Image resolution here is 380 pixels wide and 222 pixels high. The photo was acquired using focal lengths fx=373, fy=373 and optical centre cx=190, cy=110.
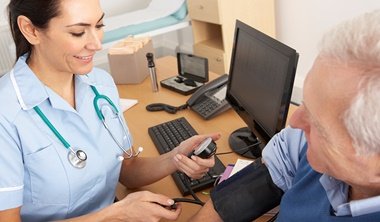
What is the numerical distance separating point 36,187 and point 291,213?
0.73 m

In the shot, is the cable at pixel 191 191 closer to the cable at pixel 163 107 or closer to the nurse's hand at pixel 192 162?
the nurse's hand at pixel 192 162

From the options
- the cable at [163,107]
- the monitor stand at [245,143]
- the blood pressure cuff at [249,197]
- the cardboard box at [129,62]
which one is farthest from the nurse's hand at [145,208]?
the cardboard box at [129,62]

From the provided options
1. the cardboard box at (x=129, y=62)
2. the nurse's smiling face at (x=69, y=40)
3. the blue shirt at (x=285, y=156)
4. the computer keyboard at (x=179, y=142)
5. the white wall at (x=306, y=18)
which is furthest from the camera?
the white wall at (x=306, y=18)

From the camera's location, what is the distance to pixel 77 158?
44.3 inches

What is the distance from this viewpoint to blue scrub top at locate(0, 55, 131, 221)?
3.41 ft

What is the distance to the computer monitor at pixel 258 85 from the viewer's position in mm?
1137

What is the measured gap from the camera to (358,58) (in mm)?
594

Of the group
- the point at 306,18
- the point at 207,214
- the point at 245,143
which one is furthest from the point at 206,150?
the point at 306,18

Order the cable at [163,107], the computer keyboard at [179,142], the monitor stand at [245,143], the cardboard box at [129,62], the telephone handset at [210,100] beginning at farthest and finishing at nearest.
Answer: the cardboard box at [129,62] < the cable at [163,107] < the telephone handset at [210,100] < the monitor stand at [245,143] < the computer keyboard at [179,142]

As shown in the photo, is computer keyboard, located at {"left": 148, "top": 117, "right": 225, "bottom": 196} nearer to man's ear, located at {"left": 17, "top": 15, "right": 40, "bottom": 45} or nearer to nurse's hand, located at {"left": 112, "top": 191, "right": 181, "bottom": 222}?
nurse's hand, located at {"left": 112, "top": 191, "right": 181, "bottom": 222}

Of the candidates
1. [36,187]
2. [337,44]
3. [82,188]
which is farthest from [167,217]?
[337,44]

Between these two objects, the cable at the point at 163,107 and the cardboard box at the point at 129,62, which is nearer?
the cable at the point at 163,107

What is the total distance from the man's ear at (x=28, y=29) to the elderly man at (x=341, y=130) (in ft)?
2.66

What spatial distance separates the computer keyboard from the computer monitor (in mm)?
174
